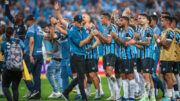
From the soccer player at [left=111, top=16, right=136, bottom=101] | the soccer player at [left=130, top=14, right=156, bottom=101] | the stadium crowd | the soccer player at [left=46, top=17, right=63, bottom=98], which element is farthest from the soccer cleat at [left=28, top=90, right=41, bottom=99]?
the soccer player at [left=130, top=14, right=156, bottom=101]

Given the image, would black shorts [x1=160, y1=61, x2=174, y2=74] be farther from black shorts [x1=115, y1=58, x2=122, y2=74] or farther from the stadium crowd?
black shorts [x1=115, y1=58, x2=122, y2=74]

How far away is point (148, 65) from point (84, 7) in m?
14.5

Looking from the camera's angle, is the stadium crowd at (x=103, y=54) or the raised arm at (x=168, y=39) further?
the raised arm at (x=168, y=39)

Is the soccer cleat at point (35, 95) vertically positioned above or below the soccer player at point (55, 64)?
below

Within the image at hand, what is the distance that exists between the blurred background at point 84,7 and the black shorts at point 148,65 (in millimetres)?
11478

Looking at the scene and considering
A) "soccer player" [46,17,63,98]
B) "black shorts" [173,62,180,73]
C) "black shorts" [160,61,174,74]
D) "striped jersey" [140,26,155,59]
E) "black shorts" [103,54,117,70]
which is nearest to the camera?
"striped jersey" [140,26,155,59]

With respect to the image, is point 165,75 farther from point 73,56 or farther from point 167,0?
point 167,0

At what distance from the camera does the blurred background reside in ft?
75.6

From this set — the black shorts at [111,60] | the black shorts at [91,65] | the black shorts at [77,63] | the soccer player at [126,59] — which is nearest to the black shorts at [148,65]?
the soccer player at [126,59]

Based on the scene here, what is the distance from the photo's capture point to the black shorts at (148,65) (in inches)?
434

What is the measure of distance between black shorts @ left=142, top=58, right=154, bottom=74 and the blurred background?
11.5 meters

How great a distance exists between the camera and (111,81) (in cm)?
1227

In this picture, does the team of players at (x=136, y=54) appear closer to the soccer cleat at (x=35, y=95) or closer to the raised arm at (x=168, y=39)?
the raised arm at (x=168, y=39)

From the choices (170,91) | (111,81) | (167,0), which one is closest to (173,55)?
(170,91)
